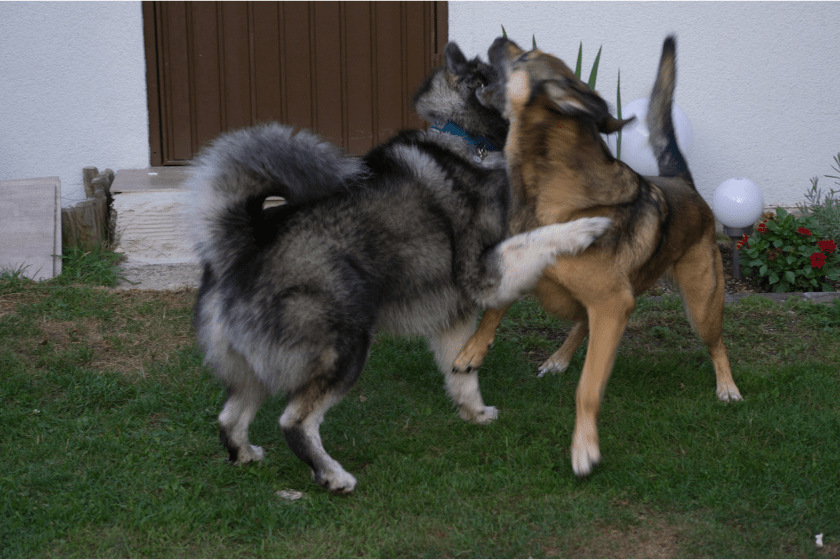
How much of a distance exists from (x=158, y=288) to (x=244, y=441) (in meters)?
2.46

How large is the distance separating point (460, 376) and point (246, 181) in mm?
1384

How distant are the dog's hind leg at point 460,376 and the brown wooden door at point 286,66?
341 centimetres

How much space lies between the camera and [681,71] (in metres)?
6.64

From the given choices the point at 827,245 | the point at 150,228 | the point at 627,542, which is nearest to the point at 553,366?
the point at 627,542

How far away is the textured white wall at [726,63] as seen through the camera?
6.46m

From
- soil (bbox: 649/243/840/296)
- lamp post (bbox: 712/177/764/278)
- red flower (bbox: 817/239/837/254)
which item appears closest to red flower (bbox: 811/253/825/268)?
red flower (bbox: 817/239/837/254)

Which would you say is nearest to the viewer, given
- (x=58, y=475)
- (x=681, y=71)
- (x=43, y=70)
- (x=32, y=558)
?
(x=32, y=558)

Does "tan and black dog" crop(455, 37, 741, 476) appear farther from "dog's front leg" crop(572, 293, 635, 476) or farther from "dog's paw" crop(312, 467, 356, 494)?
"dog's paw" crop(312, 467, 356, 494)

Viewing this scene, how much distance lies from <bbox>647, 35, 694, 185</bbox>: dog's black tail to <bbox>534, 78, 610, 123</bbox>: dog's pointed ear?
1.00m

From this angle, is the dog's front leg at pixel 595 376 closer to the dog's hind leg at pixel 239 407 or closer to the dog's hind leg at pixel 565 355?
the dog's hind leg at pixel 565 355

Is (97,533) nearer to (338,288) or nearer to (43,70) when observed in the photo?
(338,288)

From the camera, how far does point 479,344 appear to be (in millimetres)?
3354

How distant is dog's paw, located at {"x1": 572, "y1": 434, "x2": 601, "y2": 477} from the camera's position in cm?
301

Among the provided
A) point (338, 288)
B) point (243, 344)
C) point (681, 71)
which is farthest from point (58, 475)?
point (681, 71)
